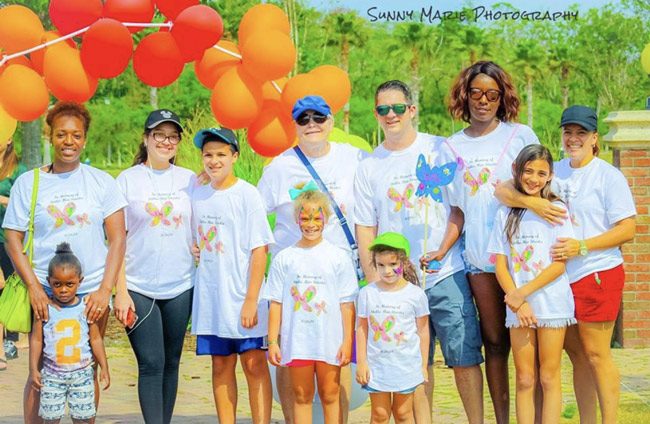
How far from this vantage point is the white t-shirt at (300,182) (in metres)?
5.38

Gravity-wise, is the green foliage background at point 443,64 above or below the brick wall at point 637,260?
above

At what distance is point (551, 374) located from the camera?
5113 millimetres

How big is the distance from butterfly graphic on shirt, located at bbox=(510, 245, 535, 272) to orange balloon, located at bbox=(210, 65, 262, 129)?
184cm

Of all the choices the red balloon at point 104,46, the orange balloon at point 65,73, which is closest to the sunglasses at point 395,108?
the red balloon at point 104,46

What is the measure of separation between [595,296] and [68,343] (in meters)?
2.63

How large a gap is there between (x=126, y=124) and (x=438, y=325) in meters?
49.4

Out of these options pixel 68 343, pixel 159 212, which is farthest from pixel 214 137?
pixel 68 343

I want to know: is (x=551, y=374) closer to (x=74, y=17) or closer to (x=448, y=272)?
(x=448, y=272)

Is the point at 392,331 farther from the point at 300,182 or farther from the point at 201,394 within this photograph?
the point at 201,394

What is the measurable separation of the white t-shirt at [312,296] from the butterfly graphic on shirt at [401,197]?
1.23 feet

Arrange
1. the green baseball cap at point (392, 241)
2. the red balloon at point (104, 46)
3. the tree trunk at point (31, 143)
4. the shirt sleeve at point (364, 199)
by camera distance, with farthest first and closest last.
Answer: the tree trunk at point (31, 143)
the red balloon at point (104, 46)
the shirt sleeve at point (364, 199)
the green baseball cap at point (392, 241)

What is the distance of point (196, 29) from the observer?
19.4ft

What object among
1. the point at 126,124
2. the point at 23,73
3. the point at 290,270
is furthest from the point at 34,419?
the point at 126,124

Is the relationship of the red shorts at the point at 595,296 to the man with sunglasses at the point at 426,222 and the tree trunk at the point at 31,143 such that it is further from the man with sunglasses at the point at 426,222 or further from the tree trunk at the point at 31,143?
the tree trunk at the point at 31,143
